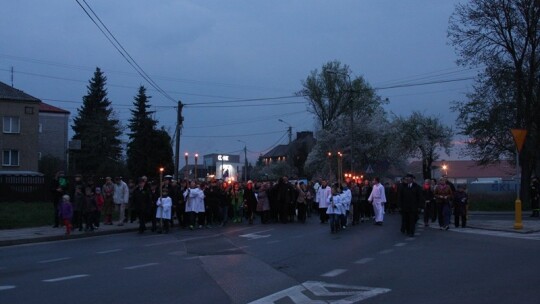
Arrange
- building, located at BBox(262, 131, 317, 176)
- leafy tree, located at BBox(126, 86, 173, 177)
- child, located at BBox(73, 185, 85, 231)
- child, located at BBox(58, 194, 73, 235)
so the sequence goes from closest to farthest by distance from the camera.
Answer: child, located at BBox(58, 194, 73, 235)
child, located at BBox(73, 185, 85, 231)
leafy tree, located at BBox(126, 86, 173, 177)
building, located at BBox(262, 131, 317, 176)

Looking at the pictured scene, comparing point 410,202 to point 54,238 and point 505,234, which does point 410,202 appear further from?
point 54,238

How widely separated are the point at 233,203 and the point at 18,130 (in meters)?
31.4

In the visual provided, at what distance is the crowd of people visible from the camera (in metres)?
20.9

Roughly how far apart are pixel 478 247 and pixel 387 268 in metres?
4.36

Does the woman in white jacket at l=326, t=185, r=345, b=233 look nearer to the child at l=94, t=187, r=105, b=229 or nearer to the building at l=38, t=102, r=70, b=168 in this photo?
the child at l=94, t=187, r=105, b=229

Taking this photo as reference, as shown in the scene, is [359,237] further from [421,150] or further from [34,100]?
[421,150]

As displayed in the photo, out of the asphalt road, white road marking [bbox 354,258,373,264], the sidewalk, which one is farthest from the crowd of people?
white road marking [bbox 354,258,373,264]

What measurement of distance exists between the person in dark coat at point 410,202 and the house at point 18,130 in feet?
132

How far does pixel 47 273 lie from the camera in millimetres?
12141

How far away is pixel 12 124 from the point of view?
169ft

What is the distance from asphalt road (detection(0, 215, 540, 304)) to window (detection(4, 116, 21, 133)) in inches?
1418

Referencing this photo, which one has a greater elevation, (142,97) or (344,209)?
(142,97)

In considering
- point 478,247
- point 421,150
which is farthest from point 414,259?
point 421,150

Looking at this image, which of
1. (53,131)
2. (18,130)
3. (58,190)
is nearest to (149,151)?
(18,130)
